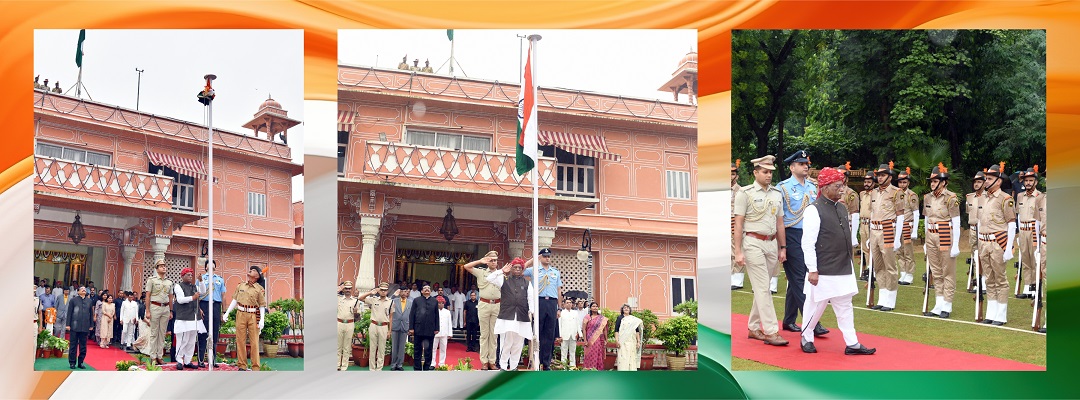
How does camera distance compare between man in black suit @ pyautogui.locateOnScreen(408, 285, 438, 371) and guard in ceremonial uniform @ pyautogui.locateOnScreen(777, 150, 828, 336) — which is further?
man in black suit @ pyautogui.locateOnScreen(408, 285, 438, 371)

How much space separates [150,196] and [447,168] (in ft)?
9.54

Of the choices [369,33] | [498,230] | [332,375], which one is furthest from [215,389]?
[369,33]

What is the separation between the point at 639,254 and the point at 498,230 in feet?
4.34

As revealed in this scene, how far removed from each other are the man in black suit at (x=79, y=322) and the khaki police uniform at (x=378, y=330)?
252 cm

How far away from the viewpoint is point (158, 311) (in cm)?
858

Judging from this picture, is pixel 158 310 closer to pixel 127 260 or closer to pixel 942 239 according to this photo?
pixel 127 260

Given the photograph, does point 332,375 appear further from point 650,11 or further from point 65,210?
point 650,11

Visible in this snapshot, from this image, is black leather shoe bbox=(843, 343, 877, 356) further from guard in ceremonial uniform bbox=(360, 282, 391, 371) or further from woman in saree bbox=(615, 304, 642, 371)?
guard in ceremonial uniform bbox=(360, 282, 391, 371)

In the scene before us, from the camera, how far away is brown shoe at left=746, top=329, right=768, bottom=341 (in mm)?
8094

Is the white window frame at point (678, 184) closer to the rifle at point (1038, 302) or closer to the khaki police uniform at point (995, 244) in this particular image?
the khaki police uniform at point (995, 244)

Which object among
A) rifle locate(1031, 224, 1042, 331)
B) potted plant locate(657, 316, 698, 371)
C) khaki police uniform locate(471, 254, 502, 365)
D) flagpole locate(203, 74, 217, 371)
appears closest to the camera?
rifle locate(1031, 224, 1042, 331)

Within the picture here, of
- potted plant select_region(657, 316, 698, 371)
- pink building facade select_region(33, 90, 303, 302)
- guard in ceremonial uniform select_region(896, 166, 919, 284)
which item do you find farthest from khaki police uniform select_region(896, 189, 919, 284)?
pink building facade select_region(33, 90, 303, 302)

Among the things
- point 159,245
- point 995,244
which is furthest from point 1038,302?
point 159,245

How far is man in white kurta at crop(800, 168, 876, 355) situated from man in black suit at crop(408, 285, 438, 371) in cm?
333
